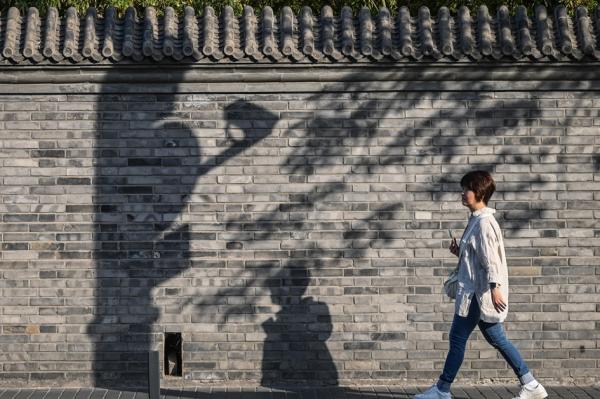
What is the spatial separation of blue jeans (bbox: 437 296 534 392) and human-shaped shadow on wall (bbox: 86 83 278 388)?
2.23 m

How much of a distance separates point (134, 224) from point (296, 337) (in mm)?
1609

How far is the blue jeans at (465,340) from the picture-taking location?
6445 millimetres

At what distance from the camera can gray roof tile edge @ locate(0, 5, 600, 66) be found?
7195 mm

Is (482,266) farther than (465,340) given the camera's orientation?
No

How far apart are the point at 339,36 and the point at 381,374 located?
2797 mm

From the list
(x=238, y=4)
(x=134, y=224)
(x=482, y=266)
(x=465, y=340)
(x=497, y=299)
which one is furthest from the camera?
(x=238, y=4)

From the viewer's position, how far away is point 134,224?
7324 millimetres

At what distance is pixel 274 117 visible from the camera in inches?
290

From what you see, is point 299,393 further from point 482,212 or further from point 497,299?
point 482,212

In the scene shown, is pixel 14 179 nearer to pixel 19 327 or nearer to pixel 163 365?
pixel 19 327

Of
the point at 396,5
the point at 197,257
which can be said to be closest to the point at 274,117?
the point at 197,257

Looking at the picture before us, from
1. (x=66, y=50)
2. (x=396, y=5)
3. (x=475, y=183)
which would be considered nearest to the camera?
(x=475, y=183)

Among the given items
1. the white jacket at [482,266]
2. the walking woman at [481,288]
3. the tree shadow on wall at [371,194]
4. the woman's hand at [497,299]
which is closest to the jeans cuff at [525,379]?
the walking woman at [481,288]

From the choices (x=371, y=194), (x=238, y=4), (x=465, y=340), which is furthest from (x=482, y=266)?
(x=238, y=4)
